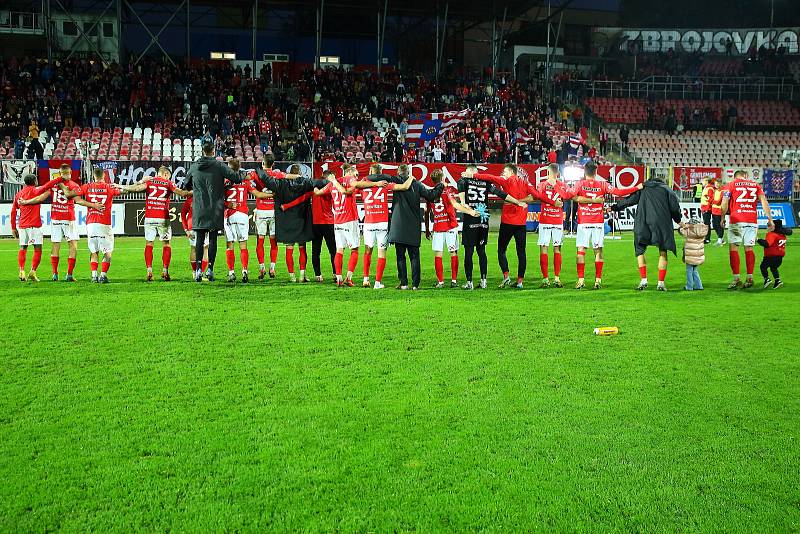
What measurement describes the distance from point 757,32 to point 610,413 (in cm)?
5817

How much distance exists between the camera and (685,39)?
5838 centimetres

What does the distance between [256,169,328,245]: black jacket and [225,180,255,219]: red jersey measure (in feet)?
1.85

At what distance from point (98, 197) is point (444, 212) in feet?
21.1

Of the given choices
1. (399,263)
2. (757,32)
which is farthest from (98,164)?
(757,32)

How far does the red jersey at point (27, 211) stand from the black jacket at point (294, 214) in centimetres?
449

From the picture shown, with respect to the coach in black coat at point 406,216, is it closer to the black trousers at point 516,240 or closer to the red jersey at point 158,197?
the black trousers at point 516,240

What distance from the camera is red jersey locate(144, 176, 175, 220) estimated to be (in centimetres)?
1577

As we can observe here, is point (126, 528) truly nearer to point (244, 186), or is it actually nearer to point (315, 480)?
point (315, 480)

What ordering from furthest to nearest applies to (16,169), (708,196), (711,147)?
(711,147)
(16,169)
(708,196)

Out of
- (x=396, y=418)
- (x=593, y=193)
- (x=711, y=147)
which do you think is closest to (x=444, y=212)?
(x=593, y=193)

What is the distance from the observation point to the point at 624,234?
1243 inches

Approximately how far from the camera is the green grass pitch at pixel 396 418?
5.23 m

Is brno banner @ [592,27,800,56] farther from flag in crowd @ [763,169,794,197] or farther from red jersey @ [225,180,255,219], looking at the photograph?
red jersey @ [225,180,255,219]

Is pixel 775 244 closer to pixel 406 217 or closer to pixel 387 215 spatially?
pixel 406 217
